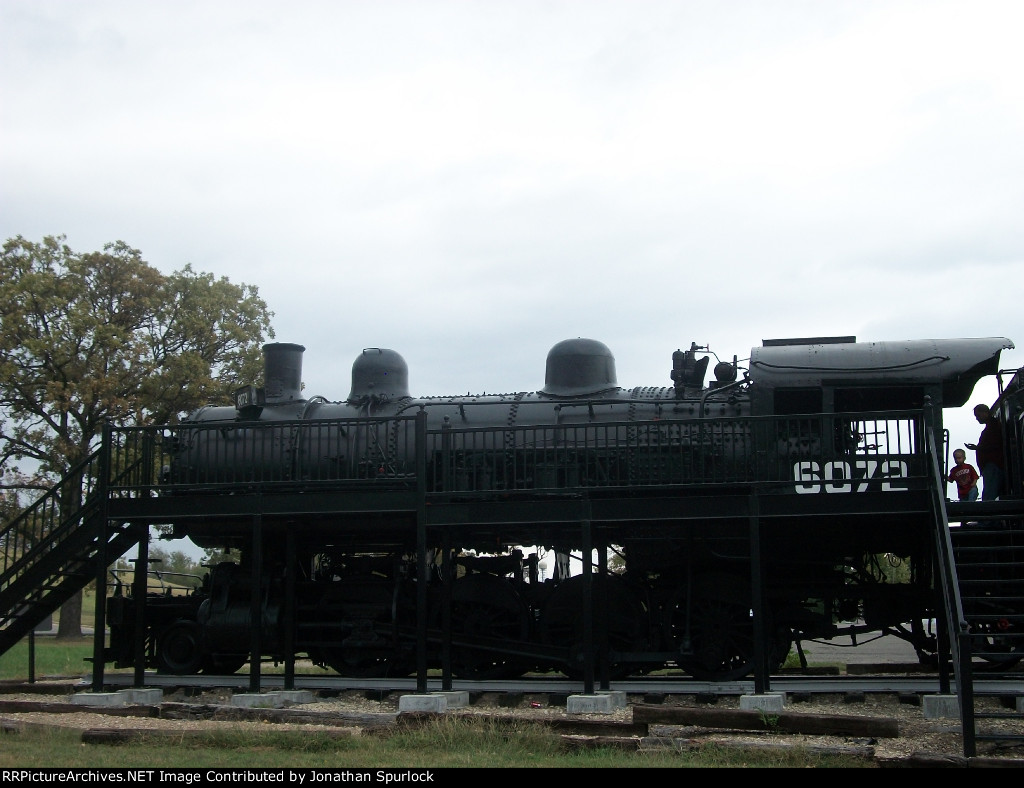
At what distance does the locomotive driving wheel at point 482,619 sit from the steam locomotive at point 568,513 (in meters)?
0.04

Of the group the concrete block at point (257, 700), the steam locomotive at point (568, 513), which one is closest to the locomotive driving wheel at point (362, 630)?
the steam locomotive at point (568, 513)

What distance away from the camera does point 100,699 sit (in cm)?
1487

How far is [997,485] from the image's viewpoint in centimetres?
1439

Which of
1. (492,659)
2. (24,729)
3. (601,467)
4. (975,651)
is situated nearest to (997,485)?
(975,651)

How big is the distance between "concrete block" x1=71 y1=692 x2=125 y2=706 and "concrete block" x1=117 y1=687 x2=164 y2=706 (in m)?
0.14

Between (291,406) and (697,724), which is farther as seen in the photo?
(291,406)

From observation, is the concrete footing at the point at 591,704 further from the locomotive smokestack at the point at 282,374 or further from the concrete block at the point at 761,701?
the locomotive smokestack at the point at 282,374

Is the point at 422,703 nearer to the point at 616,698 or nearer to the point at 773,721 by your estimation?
the point at 616,698

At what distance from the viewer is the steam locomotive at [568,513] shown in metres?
14.2

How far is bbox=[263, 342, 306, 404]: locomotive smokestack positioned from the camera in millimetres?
18484

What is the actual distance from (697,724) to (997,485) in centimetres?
564

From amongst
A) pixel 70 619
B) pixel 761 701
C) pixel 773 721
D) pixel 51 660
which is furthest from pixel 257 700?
pixel 70 619

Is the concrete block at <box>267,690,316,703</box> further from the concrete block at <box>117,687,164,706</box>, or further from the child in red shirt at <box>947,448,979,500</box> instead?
the child in red shirt at <box>947,448,979,500</box>
